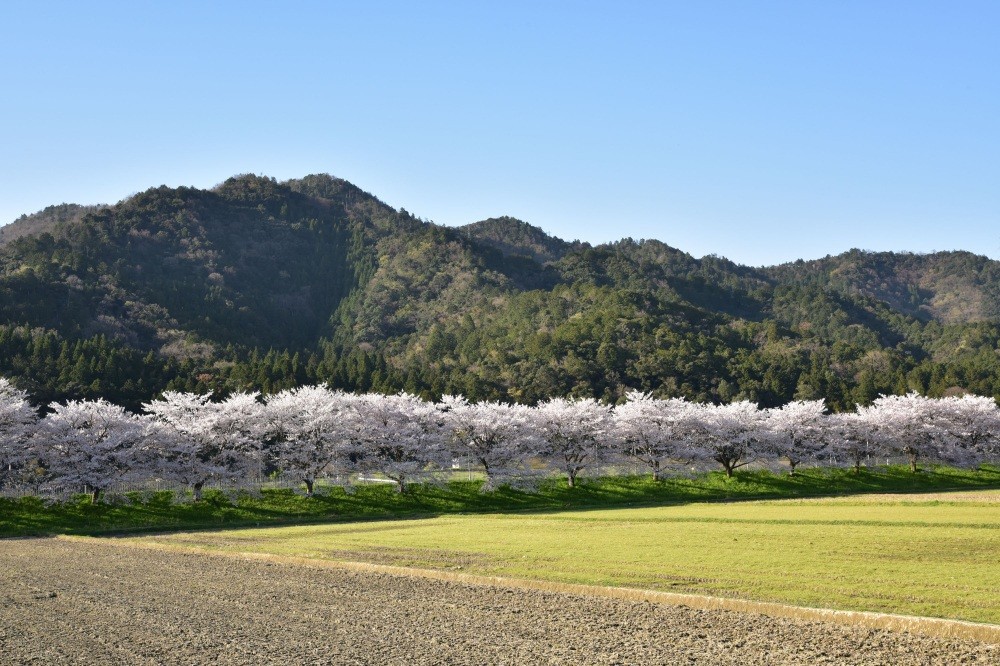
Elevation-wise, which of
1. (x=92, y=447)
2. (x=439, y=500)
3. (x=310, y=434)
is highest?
(x=310, y=434)

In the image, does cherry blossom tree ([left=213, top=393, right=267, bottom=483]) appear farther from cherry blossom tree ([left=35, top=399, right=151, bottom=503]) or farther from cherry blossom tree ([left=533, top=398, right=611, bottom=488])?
cherry blossom tree ([left=533, top=398, right=611, bottom=488])

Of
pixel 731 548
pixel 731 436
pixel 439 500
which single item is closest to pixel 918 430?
pixel 731 436

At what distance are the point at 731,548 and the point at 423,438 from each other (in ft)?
120

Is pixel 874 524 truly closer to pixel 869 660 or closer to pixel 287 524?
pixel 869 660

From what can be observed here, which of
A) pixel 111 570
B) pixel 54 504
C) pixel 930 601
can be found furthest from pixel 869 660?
pixel 54 504

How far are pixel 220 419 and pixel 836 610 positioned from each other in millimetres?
47662

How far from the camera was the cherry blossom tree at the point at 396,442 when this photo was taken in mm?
59938

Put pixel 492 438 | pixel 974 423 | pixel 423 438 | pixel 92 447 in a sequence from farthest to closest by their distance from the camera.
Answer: pixel 974 423
pixel 492 438
pixel 423 438
pixel 92 447

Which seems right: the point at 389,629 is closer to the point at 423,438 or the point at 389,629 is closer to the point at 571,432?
the point at 423,438

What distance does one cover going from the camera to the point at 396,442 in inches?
2398

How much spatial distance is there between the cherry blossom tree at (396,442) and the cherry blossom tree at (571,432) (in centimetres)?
814

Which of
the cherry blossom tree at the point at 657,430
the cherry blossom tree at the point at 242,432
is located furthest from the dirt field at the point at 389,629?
the cherry blossom tree at the point at 657,430

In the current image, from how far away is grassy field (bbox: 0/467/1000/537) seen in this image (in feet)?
155

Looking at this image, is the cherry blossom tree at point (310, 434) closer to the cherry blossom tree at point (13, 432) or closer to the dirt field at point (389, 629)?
the cherry blossom tree at point (13, 432)
